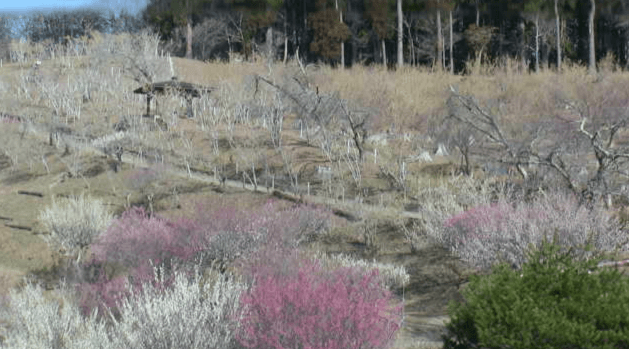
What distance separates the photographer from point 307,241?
2262 cm

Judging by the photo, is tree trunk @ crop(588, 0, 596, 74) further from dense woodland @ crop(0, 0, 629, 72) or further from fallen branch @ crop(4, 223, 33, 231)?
fallen branch @ crop(4, 223, 33, 231)

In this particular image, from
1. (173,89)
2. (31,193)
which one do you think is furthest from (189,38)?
(31,193)

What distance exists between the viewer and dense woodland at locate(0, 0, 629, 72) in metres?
46.3

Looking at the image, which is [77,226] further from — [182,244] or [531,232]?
[531,232]

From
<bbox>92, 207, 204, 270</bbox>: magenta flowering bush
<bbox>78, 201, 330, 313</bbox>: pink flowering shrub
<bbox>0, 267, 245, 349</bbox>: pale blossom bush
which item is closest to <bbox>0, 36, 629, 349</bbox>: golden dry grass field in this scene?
<bbox>78, 201, 330, 313</bbox>: pink flowering shrub

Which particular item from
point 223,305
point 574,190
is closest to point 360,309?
point 223,305

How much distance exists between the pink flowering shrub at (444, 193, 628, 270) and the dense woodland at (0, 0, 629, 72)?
2751cm

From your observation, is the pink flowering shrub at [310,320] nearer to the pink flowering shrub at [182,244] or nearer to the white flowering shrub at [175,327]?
the white flowering shrub at [175,327]

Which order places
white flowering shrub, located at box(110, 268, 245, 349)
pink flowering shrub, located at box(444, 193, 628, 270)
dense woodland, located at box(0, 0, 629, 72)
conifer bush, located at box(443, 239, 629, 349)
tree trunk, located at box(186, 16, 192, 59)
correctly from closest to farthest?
conifer bush, located at box(443, 239, 629, 349) < white flowering shrub, located at box(110, 268, 245, 349) < pink flowering shrub, located at box(444, 193, 628, 270) < dense woodland, located at box(0, 0, 629, 72) < tree trunk, located at box(186, 16, 192, 59)

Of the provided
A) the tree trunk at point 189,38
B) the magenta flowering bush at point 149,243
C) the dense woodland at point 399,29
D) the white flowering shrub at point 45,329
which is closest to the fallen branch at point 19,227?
the magenta flowering bush at point 149,243

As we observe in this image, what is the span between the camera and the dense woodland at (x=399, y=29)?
46312mm

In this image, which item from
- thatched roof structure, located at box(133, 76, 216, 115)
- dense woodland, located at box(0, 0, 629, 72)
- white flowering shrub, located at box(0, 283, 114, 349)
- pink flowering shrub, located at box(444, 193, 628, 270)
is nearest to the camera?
white flowering shrub, located at box(0, 283, 114, 349)

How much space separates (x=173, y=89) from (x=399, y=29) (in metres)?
16.3

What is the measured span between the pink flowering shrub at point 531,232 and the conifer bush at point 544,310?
7.06 metres
